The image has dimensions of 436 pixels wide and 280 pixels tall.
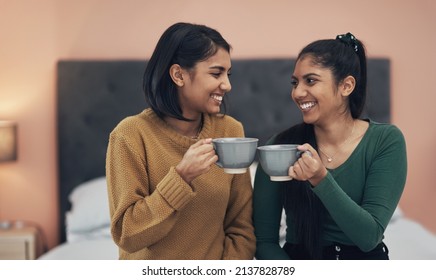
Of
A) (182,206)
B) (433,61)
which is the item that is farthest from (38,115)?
(433,61)

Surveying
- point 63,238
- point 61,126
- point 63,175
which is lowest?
point 63,238

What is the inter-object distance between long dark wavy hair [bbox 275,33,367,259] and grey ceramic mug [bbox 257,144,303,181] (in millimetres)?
95

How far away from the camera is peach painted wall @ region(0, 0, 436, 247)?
1158mm

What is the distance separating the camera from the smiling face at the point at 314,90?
0.76 metres

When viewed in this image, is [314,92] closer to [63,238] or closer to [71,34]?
[71,34]

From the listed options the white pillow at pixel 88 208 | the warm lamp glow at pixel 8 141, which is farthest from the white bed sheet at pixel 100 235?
the warm lamp glow at pixel 8 141

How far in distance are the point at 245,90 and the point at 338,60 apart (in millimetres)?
754

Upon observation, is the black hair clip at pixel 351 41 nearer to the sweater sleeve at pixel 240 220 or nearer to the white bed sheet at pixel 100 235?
the sweater sleeve at pixel 240 220

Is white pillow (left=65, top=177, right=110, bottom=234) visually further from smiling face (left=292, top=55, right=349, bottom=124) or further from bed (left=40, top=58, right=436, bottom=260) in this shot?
smiling face (left=292, top=55, right=349, bottom=124)

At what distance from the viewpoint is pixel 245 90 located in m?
1.52

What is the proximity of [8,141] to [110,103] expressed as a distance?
282mm

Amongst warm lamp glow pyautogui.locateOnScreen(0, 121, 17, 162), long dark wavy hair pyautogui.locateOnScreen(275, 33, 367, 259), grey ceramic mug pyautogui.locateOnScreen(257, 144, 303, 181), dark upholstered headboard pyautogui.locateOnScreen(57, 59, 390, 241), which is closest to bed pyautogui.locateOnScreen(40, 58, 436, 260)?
dark upholstered headboard pyautogui.locateOnScreen(57, 59, 390, 241)

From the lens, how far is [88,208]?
1.53m

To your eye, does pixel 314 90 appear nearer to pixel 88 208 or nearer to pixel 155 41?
pixel 155 41
